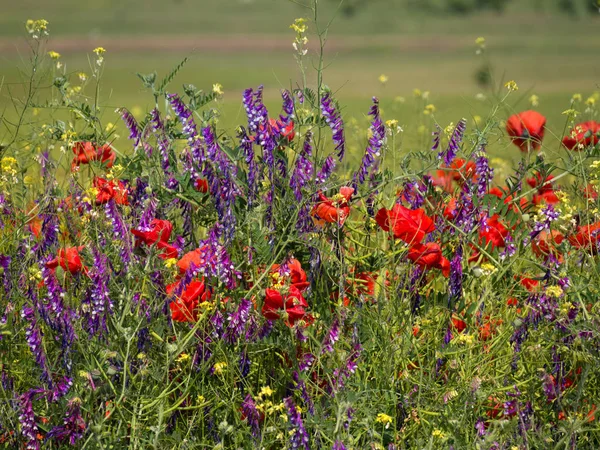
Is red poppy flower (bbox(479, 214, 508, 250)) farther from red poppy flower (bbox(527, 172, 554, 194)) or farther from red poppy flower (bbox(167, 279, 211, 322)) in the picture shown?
red poppy flower (bbox(167, 279, 211, 322))

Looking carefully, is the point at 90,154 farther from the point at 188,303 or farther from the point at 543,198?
the point at 543,198

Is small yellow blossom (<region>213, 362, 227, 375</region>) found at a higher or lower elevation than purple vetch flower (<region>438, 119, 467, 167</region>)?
lower

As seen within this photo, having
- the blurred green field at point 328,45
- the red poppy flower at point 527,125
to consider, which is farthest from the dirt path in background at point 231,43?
the red poppy flower at point 527,125

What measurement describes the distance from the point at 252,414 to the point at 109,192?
59cm

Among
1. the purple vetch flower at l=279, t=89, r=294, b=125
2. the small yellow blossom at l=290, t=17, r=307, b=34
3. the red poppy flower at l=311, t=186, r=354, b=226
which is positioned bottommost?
the red poppy flower at l=311, t=186, r=354, b=226

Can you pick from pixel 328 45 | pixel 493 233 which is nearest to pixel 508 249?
pixel 493 233

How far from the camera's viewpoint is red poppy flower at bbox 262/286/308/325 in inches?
70.4

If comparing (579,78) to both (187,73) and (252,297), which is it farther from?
(252,297)

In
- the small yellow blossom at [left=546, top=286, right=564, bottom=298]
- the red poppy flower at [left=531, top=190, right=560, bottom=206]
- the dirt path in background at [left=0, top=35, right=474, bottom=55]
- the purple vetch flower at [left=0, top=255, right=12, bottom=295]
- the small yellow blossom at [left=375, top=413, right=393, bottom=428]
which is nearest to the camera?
the small yellow blossom at [left=375, top=413, right=393, bottom=428]

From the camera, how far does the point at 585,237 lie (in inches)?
84.8

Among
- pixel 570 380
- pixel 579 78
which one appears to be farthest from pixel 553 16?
pixel 570 380

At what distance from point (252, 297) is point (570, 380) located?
2.28 feet

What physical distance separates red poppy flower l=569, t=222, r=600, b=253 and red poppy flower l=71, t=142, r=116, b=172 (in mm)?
1125

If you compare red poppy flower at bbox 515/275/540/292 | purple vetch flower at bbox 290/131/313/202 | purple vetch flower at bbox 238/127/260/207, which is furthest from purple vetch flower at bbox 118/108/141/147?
red poppy flower at bbox 515/275/540/292
